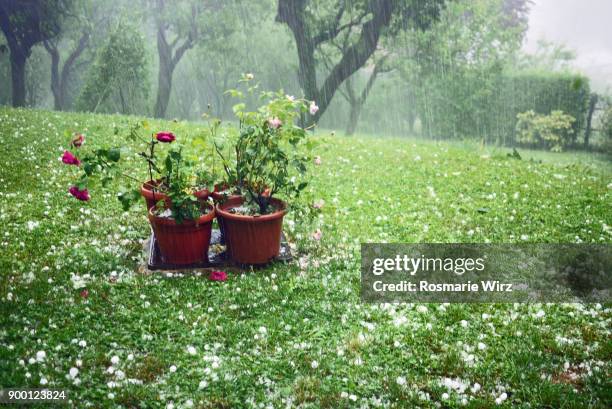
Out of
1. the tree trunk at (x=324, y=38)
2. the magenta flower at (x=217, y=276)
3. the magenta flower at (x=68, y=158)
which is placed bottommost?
the magenta flower at (x=217, y=276)

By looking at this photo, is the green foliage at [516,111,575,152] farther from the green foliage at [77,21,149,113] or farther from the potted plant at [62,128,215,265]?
the potted plant at [62,128,215,265]

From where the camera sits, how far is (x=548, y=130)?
838 inches

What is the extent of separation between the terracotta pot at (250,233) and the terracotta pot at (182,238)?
193 mm

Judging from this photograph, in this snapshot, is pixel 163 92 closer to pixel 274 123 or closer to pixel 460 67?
pixel 460 67

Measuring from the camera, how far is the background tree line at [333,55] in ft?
59.1

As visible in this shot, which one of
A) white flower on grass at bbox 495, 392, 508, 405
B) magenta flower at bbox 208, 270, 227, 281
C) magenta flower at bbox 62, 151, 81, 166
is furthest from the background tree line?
white flower on grass at bbox 495, 392, 508, 405

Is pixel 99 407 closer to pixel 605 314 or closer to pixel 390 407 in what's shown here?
pixel 390 407

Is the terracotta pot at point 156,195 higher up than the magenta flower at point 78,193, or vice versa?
the magenta flower at point 78,193

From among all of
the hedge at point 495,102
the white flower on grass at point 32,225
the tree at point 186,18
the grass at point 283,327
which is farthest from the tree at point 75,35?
the grass at point 283,327

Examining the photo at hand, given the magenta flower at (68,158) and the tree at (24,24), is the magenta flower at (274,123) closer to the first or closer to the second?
the magenta flower at (68,158)

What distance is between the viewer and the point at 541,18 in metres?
40.7

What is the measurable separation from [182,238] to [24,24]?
800 inches

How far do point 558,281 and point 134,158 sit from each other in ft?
23.5

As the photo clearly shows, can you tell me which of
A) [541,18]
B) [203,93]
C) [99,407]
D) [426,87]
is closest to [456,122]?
[426,87]
